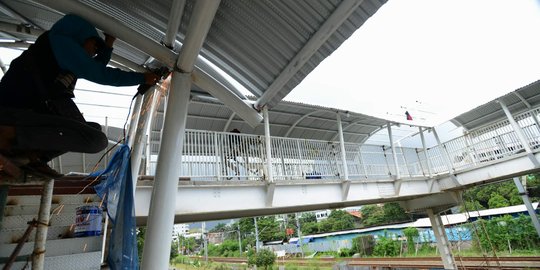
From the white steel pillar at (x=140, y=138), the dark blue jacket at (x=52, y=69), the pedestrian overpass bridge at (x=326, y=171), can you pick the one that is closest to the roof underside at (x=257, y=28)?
the dark blue jacket at (x=52, y=69)

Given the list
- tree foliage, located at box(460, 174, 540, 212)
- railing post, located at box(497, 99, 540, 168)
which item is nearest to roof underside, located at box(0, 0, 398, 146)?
railing post, located at box(497, 99, 540, 168)

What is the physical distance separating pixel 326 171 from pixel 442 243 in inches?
248

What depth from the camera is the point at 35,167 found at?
1.81 meters

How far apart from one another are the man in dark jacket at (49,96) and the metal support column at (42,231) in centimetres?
18

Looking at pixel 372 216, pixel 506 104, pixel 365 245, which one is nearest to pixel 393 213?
pixel 372 216

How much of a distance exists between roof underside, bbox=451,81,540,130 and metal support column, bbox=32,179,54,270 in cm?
1233

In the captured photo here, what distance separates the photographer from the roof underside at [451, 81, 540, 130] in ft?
32.5

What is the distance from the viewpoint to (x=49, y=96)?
1.76 m

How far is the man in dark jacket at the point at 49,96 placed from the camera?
1.55 metres

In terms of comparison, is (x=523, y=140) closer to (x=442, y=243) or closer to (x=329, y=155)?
(x=442, y=243)

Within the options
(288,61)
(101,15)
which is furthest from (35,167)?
(288,61)

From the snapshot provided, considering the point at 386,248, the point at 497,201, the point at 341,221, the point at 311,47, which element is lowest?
the point at 386,248

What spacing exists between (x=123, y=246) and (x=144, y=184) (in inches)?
110

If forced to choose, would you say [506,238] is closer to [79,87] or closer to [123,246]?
[123,246]
